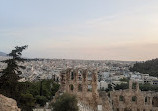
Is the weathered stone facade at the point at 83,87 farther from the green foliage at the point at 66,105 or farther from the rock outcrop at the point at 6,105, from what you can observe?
the rock outcrop at the point at 6,105

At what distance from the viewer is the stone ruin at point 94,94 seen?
33812mm

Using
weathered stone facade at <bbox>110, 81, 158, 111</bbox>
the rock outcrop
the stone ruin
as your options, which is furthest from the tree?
weathered stone facade at <bbox>110, 81, 158, 111</bbox>

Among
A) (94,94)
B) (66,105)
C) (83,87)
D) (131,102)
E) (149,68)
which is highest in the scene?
(149,68)

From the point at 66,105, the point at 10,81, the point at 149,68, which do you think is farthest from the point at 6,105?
the point at 149,68

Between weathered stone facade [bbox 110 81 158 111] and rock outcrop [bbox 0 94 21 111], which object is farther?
weathered stone facade [bbox 110 81 158 111]

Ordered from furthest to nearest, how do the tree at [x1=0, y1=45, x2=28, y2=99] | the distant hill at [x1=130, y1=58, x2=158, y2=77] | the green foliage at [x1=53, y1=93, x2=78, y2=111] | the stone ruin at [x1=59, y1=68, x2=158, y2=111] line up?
the distant hill at [x1=130, y1=58, x2=158, y2=77] < the stone ruin at [x1=59, y1=68, x2=158, y2=111] < the green foliage at [x1=53, y1=93, x2=78, y2=111] < the tree at [x1=0, y1=45, x2=28, y2=99]

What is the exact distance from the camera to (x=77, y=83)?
34594 mm

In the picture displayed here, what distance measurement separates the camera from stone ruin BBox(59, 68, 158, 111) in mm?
33812

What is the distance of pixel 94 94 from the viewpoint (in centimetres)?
3400

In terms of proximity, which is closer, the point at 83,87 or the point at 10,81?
the point at 10,81

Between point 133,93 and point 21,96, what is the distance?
17142 mm

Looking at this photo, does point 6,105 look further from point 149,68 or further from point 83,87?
point 149,68

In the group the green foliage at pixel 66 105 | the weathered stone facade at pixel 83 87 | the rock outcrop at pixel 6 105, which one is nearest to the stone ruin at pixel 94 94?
the weathered stone facade at pixel 83 87

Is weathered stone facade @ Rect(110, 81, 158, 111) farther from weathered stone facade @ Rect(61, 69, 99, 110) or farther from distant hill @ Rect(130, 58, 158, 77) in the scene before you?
distant hill @ Rect(130, 58, 158, 77)
